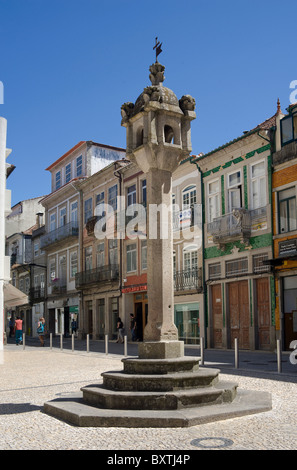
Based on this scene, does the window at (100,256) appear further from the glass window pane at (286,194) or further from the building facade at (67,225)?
the glass window pane at (286,194)

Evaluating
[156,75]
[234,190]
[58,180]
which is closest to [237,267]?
[234,190]

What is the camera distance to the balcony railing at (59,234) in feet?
121

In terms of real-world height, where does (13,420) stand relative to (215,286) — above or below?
below

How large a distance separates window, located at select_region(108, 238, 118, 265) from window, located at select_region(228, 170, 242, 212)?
10.3 metres

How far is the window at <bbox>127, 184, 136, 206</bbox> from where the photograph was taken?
101ft

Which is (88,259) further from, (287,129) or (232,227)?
(287,129)

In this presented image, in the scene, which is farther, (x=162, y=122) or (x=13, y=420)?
(x=162, y=122)

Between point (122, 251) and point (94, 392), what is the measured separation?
77.2ft

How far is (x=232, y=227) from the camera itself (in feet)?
73.9

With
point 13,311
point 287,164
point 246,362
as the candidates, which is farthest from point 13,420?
point 13,311

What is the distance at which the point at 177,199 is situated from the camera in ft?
89.2

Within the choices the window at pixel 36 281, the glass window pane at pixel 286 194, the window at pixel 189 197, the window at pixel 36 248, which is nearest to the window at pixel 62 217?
the window at pixel 36 248

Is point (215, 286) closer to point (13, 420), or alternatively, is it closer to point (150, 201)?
point (150, 201)

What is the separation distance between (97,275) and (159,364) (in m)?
25.5
